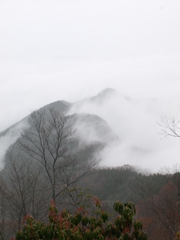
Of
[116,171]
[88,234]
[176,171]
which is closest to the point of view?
[88,234]

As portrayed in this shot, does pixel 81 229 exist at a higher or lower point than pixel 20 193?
lower

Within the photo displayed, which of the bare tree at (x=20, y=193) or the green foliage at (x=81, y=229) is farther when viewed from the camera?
the bare tree at (x=20, y=193)

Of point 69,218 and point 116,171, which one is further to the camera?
point 116,171

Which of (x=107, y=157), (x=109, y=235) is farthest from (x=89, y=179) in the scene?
(x=109, y=235)

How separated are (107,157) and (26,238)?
139 metres

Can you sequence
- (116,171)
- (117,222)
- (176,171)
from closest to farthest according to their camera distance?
(117,222) < (176,171) < (116,171)

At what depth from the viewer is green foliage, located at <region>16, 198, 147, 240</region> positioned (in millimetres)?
5027

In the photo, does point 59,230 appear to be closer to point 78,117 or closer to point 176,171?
point 176,171

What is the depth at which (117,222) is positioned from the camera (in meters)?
5.64

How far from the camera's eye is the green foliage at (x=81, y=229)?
16.5 ft

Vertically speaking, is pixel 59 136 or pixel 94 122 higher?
pixel 94 122

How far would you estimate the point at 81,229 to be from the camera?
5613mm

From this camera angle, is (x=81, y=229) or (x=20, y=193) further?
(x=20, y=193)

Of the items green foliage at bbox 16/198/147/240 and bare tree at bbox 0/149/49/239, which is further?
bare tree at bbox 0/149/49/239
